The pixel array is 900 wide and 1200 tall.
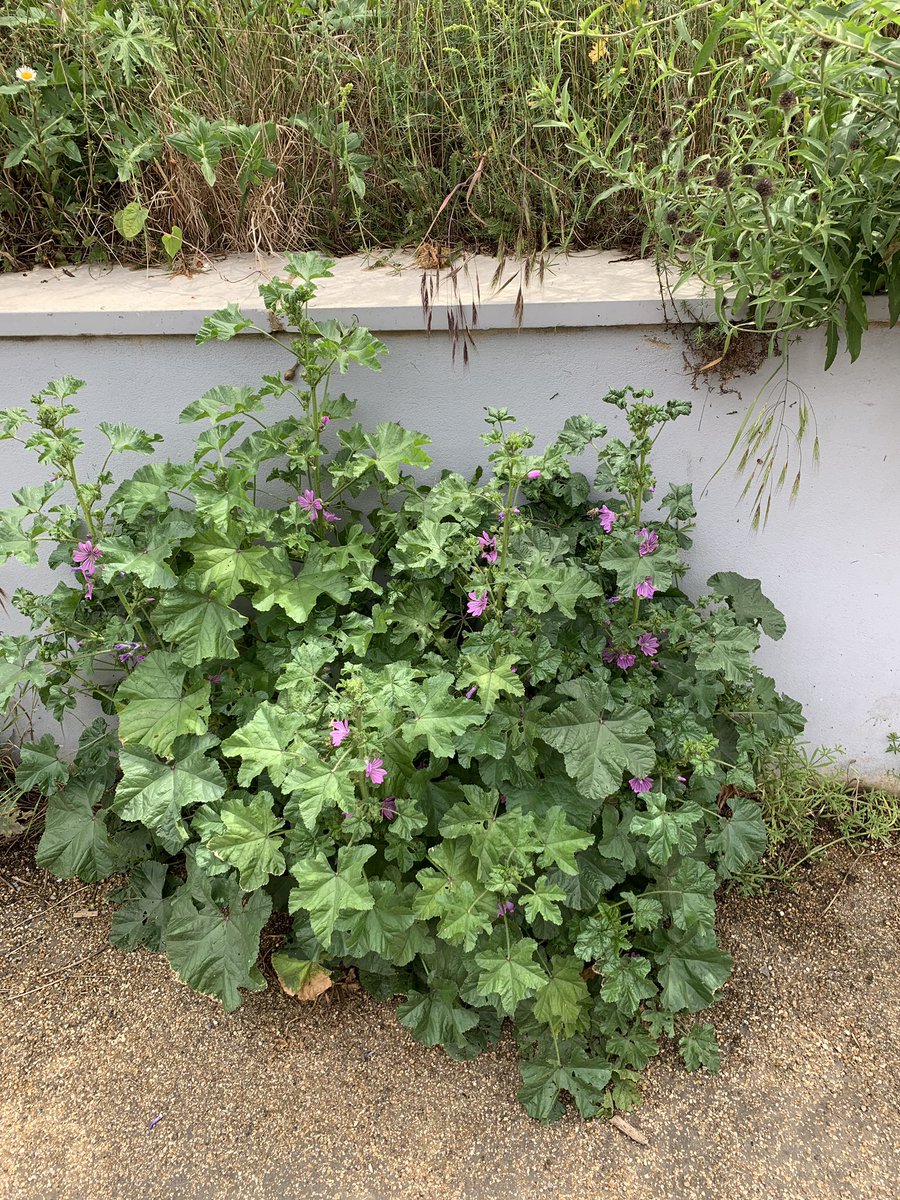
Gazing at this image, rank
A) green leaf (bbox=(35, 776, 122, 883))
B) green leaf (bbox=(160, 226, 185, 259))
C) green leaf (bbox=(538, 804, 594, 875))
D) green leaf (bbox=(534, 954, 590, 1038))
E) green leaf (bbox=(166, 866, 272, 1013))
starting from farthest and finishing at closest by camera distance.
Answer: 1. green leaf (bbox=(160, 226, 185, 259))
2. green leaf (bbox=(35, 776, 122, 883))
3. green leaf (bbox=(166, 866, 272, 1013))
4. green leaf (bbox=(534, 954, 590, 1038))
5. green leaf (bbox=(538, 804, 594, 875))

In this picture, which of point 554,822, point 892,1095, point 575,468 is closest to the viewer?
point 554,822

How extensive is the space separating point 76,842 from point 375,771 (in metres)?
1.00

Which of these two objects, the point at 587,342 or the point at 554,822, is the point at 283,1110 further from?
the point at 587,342

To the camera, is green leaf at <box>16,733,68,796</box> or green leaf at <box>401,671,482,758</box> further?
green leaf at <box>16,733,68,796</box>

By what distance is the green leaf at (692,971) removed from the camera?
200 cm

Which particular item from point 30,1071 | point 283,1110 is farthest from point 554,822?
point 30,1071

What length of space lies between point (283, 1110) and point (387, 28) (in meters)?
3.06

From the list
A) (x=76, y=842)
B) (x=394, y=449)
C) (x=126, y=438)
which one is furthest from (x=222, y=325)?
(x=76, y=842)

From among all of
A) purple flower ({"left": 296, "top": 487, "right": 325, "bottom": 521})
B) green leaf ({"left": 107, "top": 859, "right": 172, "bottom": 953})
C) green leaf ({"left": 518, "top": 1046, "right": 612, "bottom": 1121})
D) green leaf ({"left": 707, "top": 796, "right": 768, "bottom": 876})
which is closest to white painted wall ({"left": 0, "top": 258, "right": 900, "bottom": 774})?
purple flower ({"left": 296, "top": 487, "right": 325, "bottom": 521})

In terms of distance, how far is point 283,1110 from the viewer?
2010 millimetres

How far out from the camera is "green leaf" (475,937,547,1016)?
1764mm

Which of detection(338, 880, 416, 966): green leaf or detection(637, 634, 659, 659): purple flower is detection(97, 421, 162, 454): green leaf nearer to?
detection(338, 880, 416, 966): green leaf

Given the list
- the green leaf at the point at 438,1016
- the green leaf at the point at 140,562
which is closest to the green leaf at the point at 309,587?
the green leaf at the point at 140,562

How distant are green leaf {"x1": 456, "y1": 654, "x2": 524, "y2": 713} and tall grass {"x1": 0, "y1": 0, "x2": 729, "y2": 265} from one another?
1262 millimetres
